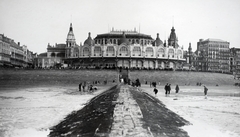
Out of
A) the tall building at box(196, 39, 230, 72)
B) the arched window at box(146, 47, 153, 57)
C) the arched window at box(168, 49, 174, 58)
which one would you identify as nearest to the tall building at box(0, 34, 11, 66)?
the arched window at box(146, 47, 153, 57)

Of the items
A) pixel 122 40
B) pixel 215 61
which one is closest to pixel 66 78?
pixel 122 40

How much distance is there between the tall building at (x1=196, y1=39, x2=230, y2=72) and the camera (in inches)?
5551

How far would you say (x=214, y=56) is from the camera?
143625mm

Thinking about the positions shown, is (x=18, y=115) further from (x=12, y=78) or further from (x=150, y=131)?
(x=12, y=78)

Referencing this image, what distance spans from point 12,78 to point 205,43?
104863mm

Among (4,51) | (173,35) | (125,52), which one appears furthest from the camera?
(173,35)

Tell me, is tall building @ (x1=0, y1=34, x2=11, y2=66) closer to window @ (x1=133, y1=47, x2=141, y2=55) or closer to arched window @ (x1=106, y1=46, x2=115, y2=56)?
arched window @ (x1=106, y1=46, x2=115, y2=56)

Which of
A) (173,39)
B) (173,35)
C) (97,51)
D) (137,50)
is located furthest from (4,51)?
(173,35)

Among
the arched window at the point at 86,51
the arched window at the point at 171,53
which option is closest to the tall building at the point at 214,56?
the arched window at the point at 171,53

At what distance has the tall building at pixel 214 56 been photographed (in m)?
141

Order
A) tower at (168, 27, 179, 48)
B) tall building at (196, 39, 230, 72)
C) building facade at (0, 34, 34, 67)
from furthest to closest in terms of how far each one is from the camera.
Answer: tall building at (196, 39, 230, 72), tower at (168, 27, 179, 48), building facade at (0, 34, 34, 67)

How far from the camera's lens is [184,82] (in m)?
73.6

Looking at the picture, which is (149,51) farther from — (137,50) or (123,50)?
(123,50)

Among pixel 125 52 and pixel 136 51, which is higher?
pixel 136 51
